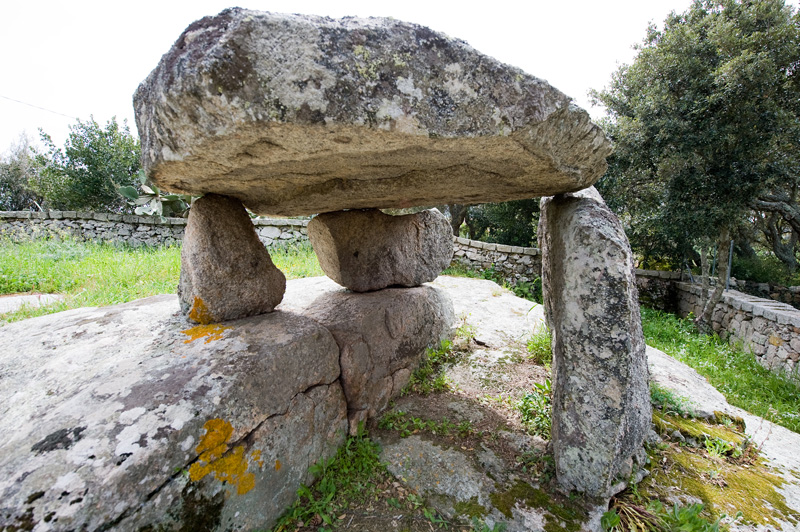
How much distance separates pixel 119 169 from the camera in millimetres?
12133

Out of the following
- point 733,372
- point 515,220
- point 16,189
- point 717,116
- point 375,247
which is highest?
point 717,116

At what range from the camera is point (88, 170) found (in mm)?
12094

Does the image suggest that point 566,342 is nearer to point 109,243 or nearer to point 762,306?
point 762,306

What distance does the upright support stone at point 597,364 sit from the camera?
2096 mm

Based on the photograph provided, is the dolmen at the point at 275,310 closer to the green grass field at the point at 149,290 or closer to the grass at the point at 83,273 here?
the grass at the point at 83,273

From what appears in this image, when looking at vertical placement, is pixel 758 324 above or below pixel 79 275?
below

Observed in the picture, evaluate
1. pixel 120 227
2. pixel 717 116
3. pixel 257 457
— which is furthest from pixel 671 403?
pixel 120 227

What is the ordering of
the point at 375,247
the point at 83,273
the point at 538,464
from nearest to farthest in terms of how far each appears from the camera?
the point at 538,464 → the point at 375,247 → the point at 83,273

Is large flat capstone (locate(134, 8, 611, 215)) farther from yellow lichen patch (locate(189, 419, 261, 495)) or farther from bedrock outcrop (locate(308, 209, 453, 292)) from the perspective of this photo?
bedrock outcrop (locate(308, 209, 453, 292))

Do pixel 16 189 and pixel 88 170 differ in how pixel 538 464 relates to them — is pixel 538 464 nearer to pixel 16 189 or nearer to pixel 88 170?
pixel 88 170

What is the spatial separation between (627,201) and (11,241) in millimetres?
13697

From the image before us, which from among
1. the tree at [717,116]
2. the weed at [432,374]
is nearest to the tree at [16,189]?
the weed at [432,374]

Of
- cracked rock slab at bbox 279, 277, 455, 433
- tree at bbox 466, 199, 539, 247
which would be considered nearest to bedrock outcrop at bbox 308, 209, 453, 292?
cracked rock slab at bbox 279, 277, 455, 433

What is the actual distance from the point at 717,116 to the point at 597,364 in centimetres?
702
